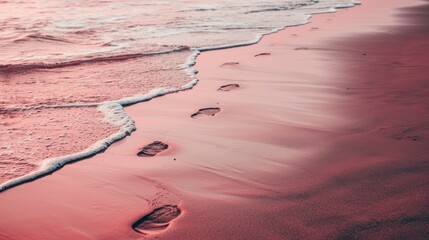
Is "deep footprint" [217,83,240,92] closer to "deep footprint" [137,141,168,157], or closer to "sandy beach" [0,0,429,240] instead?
"sandy beach" [0,0,429,240]

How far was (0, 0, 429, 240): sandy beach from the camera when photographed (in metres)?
2.44

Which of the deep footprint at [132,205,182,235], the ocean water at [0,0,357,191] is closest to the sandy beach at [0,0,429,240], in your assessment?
the deep footprint at [132,205,182,235]

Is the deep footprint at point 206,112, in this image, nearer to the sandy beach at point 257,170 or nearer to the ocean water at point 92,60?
the sandy beach at point 257,170

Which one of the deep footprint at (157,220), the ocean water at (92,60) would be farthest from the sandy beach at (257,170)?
the ocean water at (92,60)

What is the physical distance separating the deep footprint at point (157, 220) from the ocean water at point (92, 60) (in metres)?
1.01

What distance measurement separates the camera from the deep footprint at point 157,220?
2.47 m

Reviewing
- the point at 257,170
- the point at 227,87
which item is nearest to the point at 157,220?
the point at 257,170

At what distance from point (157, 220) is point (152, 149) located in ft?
3.46

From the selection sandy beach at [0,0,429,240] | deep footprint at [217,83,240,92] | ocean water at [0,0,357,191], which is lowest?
sandy beach at [0,0,429,240]

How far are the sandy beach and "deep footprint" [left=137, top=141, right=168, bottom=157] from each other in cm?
2

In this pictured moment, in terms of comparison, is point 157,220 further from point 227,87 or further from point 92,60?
point 92,60

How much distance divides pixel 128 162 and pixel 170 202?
708mm

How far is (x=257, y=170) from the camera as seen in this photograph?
3.06 metres

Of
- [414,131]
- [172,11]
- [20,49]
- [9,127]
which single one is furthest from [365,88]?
[172,11]
